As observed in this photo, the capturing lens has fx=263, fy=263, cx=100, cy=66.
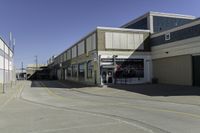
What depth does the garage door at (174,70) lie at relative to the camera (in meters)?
31.3

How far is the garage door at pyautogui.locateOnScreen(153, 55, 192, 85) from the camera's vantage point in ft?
103

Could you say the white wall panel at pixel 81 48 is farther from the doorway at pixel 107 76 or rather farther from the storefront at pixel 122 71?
the doorway at pixel 107 76

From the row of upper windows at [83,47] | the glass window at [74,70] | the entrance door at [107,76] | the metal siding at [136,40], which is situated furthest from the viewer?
the glass window at [74,70]

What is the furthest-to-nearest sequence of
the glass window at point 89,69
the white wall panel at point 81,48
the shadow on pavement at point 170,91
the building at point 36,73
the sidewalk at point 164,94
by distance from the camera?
the building at point 36,73 → the white wall panel at point 81,48 → the glass window at point 89,69 → the shadow on pavement at point 170,91 → the sidewalk at point 164,94

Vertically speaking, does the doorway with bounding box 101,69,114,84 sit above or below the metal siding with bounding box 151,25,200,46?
below

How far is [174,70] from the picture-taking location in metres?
33.7

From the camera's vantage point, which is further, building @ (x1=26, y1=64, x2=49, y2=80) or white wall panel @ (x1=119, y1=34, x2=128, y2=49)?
building @ (x1=26, y1=64, x2=49, y2=80)

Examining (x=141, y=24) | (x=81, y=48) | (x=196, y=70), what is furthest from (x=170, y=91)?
(x=81, y=48)

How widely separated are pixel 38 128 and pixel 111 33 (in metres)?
29.8

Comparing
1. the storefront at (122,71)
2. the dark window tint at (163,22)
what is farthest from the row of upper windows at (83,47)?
the dark window tint at (163,22)

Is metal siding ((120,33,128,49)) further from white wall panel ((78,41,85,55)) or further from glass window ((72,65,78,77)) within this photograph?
glass window ((72,65,78,77))

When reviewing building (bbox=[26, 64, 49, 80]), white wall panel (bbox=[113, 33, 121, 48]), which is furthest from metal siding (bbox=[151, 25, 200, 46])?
building (bbox=[26, 64, 49, 80])

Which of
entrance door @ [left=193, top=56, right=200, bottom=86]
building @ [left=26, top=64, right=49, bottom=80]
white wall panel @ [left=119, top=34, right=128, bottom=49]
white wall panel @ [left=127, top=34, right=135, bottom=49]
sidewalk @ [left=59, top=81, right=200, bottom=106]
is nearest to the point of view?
sidewalk @ [left=59, top=81, right=200, bottom=106]

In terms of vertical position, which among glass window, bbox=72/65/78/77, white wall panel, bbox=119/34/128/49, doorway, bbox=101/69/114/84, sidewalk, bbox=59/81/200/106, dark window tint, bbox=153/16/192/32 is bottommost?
sidewalk, bbox=59/81/200/106
